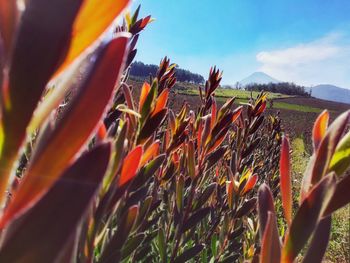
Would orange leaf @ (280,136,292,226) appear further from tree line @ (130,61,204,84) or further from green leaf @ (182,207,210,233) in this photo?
tree line @ (130,61,204,84)

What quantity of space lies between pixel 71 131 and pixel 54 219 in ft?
0.23

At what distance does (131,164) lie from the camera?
54cm

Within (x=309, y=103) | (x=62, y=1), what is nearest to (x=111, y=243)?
(x=62, y=1)

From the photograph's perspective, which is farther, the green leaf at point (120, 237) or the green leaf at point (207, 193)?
the green leaf at point (207, 193)

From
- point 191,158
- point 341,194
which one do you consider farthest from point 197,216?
point 341,194

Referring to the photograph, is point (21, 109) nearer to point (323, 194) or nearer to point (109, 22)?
point (109, 22)

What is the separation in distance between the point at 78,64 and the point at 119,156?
0.72 ft

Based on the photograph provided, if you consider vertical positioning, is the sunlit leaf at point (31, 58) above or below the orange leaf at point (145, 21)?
below

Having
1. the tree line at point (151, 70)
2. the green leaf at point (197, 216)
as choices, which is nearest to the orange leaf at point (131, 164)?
the green leaf at point (197, 216)

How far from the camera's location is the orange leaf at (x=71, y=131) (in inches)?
12.4

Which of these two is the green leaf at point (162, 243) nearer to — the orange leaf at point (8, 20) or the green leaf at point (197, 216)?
the green leaf at point (197, 216)

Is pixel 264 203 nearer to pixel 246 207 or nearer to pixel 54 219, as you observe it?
pixel 54 219

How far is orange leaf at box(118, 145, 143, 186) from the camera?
534mm

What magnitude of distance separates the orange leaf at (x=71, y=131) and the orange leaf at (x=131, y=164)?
0.69 feet
